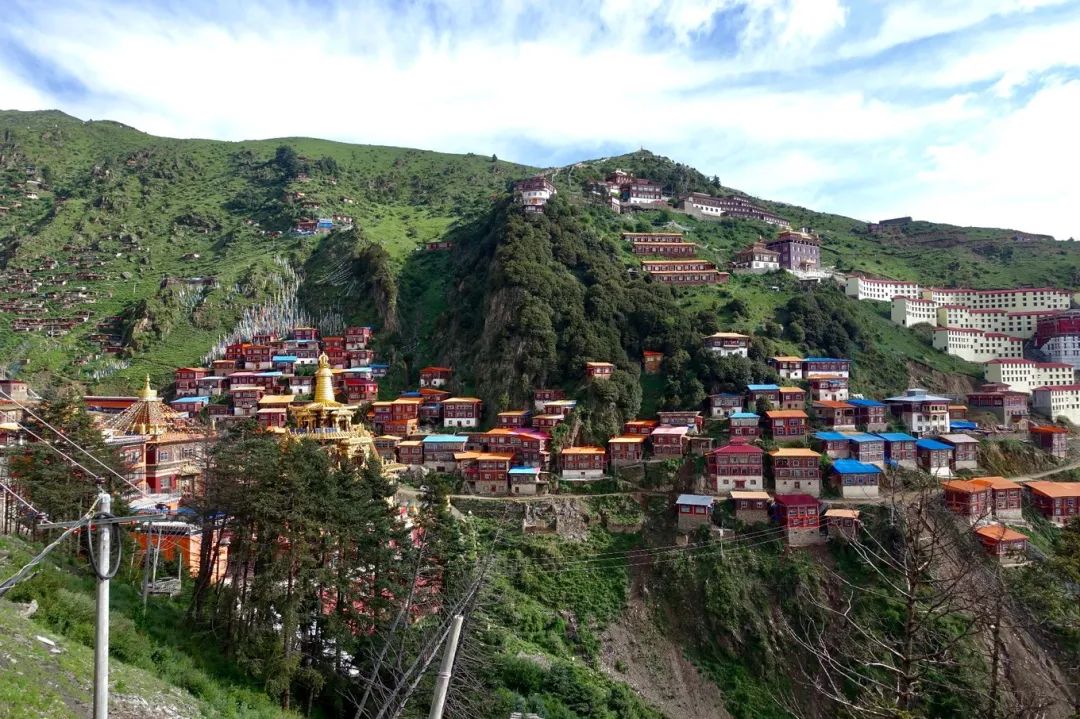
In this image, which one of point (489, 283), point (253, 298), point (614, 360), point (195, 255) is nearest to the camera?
point (614, 360)

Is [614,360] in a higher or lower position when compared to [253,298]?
lower

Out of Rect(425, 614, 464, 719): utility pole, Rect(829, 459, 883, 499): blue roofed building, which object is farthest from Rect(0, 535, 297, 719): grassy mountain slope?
Rect(829, 459, 883, 499): blue roofed building

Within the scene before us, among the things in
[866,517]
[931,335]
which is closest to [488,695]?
[866,517]

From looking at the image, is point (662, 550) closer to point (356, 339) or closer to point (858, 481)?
point (858, 481)

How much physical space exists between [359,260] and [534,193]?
2764 centimetres

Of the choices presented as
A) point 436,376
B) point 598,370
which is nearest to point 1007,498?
point 598,370

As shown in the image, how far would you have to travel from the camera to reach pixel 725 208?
4611 inches

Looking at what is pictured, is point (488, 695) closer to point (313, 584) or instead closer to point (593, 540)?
point (313, 584)

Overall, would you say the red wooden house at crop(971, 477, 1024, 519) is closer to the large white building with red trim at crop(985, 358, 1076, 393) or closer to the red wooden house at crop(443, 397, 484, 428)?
the large white building with red trim at crop(985, 358, 1076, 393)

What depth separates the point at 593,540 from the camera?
4706 cm

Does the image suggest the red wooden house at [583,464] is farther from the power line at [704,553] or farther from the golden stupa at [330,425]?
the golden stupa at [330,425]

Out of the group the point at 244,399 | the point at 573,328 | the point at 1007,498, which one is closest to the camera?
the point at 1007,498

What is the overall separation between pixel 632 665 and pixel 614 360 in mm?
30545

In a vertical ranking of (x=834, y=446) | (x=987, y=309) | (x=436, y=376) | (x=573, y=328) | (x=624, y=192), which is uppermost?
(x=624, y=192)
